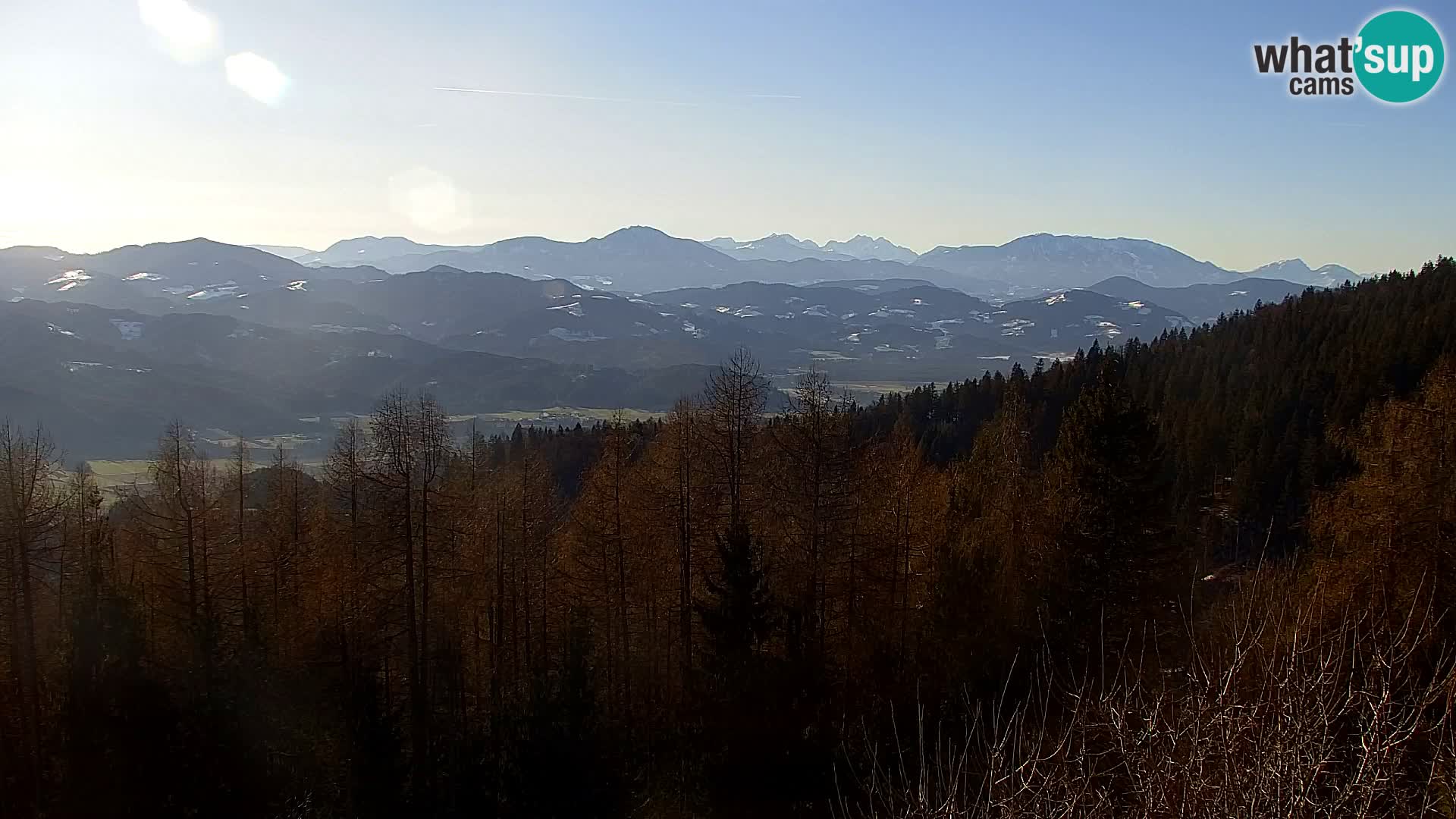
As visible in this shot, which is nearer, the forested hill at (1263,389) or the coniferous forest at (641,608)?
the coniferous forest at (641,608)

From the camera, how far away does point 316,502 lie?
3662 centimetres

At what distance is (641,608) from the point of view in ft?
96.5

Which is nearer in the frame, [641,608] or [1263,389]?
[641,608]

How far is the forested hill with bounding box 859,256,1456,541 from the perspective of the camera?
49812 millimetres

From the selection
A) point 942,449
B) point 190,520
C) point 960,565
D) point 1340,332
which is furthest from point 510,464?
point 1340,332

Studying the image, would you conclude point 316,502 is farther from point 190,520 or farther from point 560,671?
point 560,671

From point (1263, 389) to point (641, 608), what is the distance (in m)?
57.5

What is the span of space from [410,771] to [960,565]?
1456 cm

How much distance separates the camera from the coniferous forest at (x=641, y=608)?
56.1 ft

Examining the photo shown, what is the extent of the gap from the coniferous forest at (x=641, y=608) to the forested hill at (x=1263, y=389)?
561 centimetres

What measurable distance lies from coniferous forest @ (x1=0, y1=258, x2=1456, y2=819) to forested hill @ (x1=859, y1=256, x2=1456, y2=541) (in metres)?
5.61

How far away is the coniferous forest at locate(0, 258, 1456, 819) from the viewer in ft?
56.1

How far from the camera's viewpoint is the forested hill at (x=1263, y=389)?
163 feet

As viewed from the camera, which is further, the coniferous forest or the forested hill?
the forested hill
